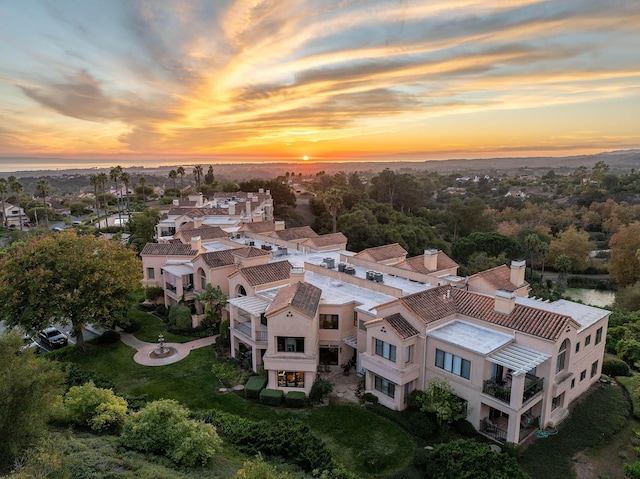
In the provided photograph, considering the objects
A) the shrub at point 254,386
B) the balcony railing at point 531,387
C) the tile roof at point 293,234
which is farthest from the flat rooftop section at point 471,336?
the tile roof at point 293,234

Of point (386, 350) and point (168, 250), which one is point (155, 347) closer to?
point (168, 250)

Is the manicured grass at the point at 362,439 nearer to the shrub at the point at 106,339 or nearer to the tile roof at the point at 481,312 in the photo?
the tile roof at the point at 481,312

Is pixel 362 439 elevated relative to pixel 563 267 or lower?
lower

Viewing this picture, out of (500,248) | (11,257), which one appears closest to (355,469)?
(11,257)

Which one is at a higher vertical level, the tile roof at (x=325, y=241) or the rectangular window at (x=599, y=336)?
the tile roof at (x=325, y=241)

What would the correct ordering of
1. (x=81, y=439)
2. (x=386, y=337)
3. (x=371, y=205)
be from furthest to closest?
(x=371, y=205)
(x=386, y=337)
(x=81, y=439)

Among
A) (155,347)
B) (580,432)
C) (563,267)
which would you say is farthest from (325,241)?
(563,267)

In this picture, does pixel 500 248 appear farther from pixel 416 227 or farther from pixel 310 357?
pixel 310 357
